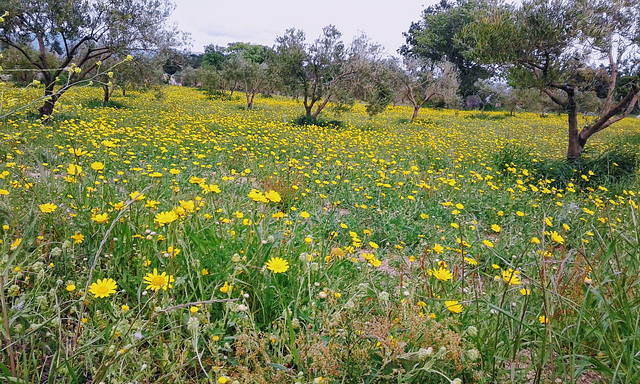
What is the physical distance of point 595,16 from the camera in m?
7.12

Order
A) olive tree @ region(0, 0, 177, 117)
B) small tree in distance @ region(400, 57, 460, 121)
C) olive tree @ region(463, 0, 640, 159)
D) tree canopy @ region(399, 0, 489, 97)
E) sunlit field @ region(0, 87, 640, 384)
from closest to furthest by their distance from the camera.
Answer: sunlit field @ region(0, 87, 640, 384) < olive tree @ region(463, 0, 640, 159) < olive tree @ region(0, 0, 177, 117) < small tree in distance @ region(400, 57, 460, 121) < tree canopy @ region(399, 0, 489, 97)

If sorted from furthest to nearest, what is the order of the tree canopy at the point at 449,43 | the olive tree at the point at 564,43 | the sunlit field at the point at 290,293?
1. the tree canopy at the point at 449,43
2. the olive tree at the point at 564,43
3. the sunlit field at the point at 290,293

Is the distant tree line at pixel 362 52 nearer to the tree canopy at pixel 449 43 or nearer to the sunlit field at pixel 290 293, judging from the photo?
the sunlit field at pixel 290 293

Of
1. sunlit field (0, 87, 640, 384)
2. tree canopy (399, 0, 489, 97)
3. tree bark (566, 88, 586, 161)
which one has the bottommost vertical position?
sunlit field (0, 87, 640, 384)

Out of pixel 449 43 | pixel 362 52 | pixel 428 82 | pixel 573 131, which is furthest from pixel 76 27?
pixel 449 43

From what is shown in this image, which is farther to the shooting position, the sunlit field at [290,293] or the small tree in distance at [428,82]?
the small tree in distance at [428,82]

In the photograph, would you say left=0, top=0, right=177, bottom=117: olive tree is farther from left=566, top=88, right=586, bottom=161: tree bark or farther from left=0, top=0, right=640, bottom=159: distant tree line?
left=566, top=88, right=586, bottom=161: tree bark

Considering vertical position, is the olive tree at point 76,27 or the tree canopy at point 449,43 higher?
the tree canopy at point 449,43

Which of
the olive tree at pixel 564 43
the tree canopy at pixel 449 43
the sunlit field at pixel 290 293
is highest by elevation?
the tree canopy at pixel 449 43

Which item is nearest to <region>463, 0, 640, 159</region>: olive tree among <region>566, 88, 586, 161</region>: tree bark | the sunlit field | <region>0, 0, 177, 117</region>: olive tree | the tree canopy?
<region>566, 88, 586, 161</region>: tree bark

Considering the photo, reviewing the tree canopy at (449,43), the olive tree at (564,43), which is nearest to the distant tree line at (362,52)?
the olive tree at (564,43)

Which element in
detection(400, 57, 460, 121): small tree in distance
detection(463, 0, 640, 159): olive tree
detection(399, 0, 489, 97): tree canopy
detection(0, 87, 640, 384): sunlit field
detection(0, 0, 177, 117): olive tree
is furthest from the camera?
detection(399, 0, 489, 97): tree canopy

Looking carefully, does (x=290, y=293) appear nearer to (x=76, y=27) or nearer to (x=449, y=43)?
(x=76, y=27)

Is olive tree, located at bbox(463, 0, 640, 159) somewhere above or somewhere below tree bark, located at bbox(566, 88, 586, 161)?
above
